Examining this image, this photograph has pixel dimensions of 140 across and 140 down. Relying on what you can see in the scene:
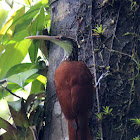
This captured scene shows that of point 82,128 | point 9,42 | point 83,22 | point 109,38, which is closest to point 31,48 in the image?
point 9,42

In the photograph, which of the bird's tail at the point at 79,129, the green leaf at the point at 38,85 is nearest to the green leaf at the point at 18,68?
the green leaf at the point at 38,85

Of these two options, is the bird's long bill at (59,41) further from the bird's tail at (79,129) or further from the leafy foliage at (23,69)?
the bird's tail at (79,129)

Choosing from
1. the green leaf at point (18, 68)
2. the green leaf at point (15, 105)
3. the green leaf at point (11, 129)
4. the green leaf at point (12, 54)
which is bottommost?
the green leaf at point (11, 129)

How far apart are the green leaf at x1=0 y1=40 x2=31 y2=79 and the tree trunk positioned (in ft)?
1.31

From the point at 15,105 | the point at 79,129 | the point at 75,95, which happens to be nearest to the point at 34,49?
the point at 15,105

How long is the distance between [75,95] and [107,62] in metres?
0.29

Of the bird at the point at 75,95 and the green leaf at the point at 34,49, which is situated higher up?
the green leaf at the point at 34,49

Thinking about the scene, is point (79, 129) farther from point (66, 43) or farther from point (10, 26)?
point (10, 26)

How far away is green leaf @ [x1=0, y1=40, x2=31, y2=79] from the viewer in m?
2.12

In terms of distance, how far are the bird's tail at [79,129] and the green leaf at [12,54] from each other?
831 millimetres

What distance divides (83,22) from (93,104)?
570mm

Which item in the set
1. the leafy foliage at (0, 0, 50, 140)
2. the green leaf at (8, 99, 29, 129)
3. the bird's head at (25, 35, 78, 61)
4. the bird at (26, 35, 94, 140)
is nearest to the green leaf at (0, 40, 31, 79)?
A: the leafy foliage at (0, 0, 50, 140)

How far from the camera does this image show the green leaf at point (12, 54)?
2115 millimetres

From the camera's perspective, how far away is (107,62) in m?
1.61
